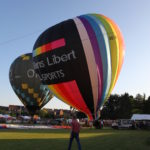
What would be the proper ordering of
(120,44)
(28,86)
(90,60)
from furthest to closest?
(28,86) < (120,44) < (90,60)

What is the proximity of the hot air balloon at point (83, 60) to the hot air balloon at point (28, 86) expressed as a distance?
15.2m

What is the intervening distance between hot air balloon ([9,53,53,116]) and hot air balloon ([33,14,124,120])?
49.7 ft

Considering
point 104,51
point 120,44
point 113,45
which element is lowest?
point 104,51

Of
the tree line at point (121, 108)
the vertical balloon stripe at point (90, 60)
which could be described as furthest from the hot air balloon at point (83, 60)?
the tree line at point (121, 108)

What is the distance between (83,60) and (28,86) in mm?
19244

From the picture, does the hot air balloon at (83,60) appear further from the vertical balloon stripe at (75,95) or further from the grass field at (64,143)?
the grass field at (64,143)

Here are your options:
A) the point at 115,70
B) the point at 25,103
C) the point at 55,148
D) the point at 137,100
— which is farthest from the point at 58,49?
the point at 137,100

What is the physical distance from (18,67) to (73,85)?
20.4 meters

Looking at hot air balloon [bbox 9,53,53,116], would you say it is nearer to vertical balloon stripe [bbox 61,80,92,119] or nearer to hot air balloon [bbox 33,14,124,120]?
hot air balloon [bbox 33,14,124,120]

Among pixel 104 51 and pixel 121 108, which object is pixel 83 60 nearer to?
pixel 104 51

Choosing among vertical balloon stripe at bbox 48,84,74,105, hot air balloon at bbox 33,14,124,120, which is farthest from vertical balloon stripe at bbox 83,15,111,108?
vertical balloon stripe at bbox 48,84,74,105

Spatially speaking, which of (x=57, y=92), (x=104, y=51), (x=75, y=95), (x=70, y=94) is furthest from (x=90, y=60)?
(x=57, y=92)

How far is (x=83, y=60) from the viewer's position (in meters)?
19.1

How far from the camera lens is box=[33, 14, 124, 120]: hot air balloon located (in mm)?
18828
